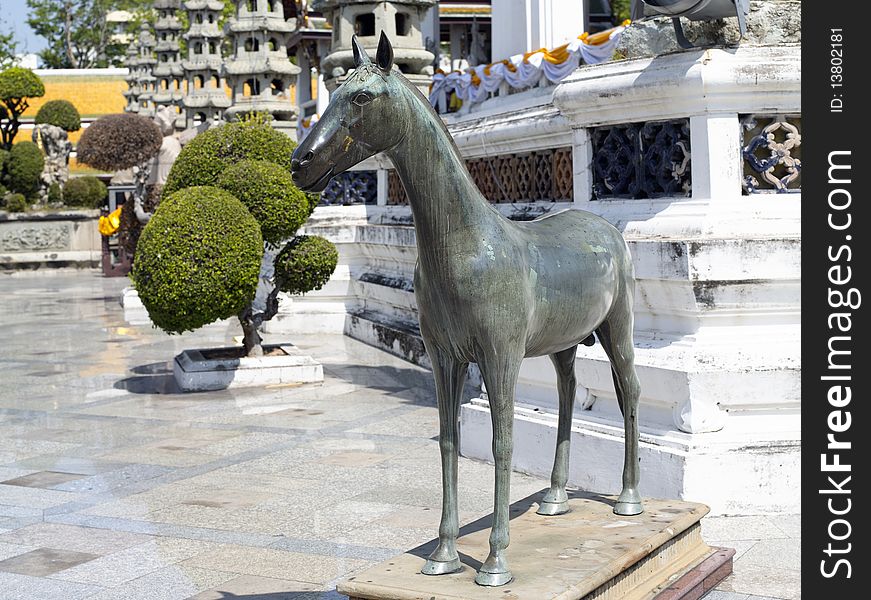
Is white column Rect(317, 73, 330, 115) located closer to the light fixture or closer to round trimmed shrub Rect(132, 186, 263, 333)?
round trimmed shrub Rect(132, 186, 263, 333)

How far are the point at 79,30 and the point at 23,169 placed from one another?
25328 millimetres

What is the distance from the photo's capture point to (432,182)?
3846 mm

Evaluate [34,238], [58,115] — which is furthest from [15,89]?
[34,238]

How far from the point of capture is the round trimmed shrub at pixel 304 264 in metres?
10.2

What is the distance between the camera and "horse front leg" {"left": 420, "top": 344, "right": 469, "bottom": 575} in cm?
399

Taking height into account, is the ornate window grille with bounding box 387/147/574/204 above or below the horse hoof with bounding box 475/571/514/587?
above

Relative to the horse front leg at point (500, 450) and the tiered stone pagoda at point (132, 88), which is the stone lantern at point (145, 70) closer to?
the tiered stone pagoda at point (132, 88)

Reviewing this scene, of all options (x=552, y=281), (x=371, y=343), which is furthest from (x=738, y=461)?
(x=371, y=343)

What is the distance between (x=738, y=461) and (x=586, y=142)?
85.6 inches

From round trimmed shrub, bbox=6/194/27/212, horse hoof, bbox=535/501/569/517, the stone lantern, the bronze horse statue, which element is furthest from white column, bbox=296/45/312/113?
the bronze horse statue

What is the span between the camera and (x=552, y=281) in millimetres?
4094

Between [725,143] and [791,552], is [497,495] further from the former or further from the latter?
[725,143]

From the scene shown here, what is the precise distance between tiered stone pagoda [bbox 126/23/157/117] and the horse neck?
37.5m
